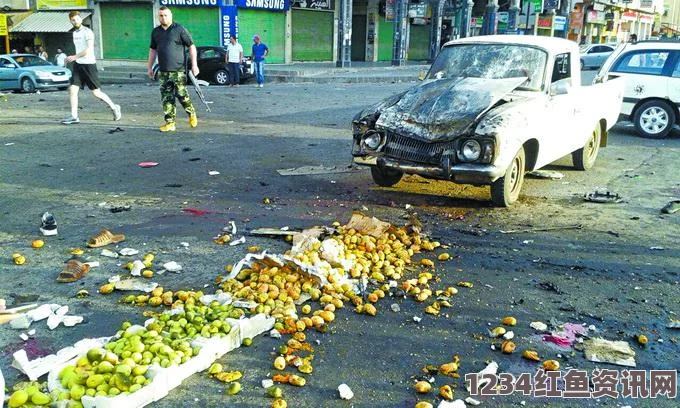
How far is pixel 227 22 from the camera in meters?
29.8

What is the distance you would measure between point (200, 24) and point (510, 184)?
2683 cm

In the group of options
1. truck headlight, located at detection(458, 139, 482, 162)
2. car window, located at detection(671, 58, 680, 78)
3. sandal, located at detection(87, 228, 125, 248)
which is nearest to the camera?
sandal, located at detection(87, 228, 125, 248)

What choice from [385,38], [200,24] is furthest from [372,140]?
[385,38]

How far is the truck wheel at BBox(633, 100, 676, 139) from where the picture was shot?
1134cm

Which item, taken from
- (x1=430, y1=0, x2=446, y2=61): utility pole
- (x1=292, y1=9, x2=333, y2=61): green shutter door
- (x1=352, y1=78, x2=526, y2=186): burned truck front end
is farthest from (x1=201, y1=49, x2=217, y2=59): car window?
(x1=430, y1=0, x2=446, y2=61): utility pole

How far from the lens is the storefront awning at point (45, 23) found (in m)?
31.9

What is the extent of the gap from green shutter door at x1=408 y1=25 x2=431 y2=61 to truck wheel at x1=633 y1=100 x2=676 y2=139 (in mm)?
29445

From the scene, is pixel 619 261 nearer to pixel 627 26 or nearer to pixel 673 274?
pixel 673 274

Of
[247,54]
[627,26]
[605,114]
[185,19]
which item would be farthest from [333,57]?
[627,26]

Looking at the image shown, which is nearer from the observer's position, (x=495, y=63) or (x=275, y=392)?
(x=275, y=392)

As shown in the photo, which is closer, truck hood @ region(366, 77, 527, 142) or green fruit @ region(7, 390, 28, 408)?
green fruit @ region(7, 390, 28, 408)

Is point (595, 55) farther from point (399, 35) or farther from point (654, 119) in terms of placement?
point (654, 119)

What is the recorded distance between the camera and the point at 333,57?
116ft

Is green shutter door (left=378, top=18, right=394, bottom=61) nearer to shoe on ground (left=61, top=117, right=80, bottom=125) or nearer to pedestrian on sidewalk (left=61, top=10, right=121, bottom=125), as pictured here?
shoe on ground (left=61, top=117, right=80, bottom=125)
